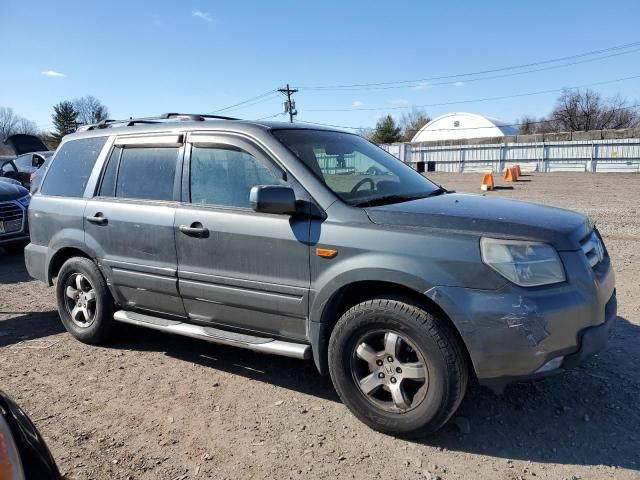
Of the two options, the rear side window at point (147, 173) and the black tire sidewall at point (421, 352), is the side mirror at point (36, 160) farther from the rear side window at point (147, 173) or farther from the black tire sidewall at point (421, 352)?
the black tire sidewall at point (421, 352)

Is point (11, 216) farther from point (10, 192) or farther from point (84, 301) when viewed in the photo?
point (84, 301)

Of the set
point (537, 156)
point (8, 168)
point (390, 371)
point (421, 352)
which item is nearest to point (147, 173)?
point (390, 371)

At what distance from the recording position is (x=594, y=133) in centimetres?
3388

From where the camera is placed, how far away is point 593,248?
3.14 metres

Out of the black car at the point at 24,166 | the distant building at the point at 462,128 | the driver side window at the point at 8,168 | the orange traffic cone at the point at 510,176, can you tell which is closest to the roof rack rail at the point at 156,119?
the black car at the point at 24,166

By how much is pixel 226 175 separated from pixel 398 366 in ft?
6.06

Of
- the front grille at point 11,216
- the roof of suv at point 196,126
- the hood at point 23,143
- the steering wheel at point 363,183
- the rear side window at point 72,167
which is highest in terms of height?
the hood at point 23,143

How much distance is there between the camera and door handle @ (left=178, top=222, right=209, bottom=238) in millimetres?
3658

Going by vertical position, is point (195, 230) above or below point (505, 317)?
above

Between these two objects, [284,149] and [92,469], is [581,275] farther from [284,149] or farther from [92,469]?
[92,469]

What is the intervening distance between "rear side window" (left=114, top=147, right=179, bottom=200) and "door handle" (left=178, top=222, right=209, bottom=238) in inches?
14.1

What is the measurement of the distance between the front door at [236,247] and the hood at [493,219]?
627 mm

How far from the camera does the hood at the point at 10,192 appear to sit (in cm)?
835

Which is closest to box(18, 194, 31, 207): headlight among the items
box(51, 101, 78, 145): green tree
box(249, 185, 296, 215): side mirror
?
box(249, 185, 296, 215): side mirror
